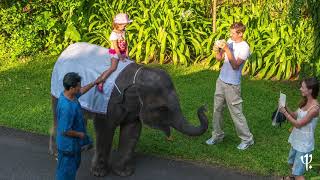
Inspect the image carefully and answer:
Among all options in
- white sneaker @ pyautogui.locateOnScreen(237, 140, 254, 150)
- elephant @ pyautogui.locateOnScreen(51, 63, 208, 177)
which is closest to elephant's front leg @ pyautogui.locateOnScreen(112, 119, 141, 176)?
elephant @ pyautogui.locateOnScreen(51, 63, 208, 177)

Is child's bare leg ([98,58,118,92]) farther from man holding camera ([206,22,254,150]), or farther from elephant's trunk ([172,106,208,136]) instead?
man holding camera ([206,22,254,150])

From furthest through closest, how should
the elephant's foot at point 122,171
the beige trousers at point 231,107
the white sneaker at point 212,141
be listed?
1. the white sneaker at point 212,141
2. the beige trousers at point 231,107
3. the elephant's foot at point 122,171

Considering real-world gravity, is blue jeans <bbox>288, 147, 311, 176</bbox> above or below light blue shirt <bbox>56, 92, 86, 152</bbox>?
below

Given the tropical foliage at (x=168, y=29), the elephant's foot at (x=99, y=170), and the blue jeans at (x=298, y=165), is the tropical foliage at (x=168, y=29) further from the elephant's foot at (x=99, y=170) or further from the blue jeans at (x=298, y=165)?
the elephant's foot at (x=99, y=170)

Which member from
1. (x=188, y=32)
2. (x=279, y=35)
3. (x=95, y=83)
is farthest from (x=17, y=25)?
(x=95, y=83)

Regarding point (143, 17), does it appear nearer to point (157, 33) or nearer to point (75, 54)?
point (157, 33)

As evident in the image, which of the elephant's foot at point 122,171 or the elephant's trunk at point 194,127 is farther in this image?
the elephant's foot at point 122,171

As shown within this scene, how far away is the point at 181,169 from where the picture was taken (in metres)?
7.56

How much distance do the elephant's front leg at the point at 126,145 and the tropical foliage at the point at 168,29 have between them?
5.27 meters

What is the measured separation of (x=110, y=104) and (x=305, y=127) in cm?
221

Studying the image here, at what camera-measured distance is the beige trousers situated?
783 centimetres

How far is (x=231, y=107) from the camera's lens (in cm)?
790

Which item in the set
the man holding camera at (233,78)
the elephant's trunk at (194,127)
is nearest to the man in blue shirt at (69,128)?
the elephant's trunk at (194,127)

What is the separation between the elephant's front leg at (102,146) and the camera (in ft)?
23.3
